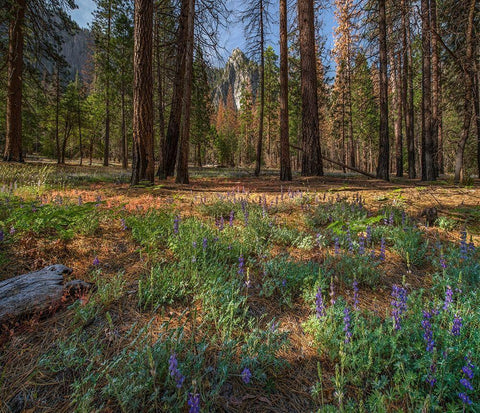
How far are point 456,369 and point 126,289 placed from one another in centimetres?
250

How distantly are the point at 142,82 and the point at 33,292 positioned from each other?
647cm

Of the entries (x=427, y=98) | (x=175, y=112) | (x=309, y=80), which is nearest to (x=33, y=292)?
(x=175, y=112)

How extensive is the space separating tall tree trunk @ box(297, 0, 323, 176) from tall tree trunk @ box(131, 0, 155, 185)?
19.4 feet

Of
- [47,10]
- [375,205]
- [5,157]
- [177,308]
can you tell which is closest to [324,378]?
[177,308]

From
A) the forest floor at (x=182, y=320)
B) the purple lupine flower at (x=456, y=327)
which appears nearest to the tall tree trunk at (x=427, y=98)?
the forest floor at (x=182, y=320)

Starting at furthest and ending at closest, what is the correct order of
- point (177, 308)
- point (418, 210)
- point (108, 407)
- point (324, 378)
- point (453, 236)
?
point (418, 210), point (453, 236), point (177, 308), point (324, 378), point (108, 407)

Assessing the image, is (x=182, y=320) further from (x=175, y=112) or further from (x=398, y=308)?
(x=175, y=112)

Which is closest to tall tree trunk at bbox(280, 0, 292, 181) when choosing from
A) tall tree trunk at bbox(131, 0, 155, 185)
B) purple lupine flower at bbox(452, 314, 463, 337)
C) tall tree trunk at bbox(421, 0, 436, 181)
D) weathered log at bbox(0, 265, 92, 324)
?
tall tree trunk at bbox(131, 0, 155, 185)

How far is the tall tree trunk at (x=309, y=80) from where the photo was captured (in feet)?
31.2

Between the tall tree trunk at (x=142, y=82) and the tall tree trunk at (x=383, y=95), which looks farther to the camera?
the tall tree trunk at (x=383, y=95)

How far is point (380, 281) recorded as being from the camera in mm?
2730

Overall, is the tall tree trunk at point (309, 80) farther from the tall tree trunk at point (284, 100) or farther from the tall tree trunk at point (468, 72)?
the tall tree trunk at point (468, 72)

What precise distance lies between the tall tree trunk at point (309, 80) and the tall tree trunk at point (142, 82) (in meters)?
5.91

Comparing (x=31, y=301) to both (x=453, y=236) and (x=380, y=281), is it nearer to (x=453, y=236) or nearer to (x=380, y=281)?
(x=380, y=281)
